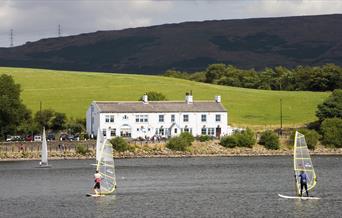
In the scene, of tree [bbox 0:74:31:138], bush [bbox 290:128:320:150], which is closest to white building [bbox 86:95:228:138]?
tree [bbox 0:74:31:138]

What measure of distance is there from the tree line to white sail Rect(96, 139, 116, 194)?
72.6 metres

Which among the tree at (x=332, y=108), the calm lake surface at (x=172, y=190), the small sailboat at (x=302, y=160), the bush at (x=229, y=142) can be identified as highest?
the tree at (x=332, y=108)

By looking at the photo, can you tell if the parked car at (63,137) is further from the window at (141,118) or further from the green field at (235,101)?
the green field at (235,101)

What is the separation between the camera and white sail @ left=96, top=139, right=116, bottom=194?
6944 centimetres

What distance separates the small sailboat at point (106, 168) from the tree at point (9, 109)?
72050 mm

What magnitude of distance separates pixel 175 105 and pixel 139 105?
6248 millimetres

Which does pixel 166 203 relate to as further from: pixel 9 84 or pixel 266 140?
pixel 9 84

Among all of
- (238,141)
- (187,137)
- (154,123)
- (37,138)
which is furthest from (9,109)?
(238,141)

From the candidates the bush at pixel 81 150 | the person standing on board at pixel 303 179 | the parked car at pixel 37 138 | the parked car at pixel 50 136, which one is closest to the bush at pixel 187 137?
the bush at pixel 81 150

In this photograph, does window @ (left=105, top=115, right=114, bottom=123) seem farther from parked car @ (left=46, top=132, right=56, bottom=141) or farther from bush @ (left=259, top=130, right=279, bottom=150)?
bush @ (left=259, top=130, right=279, bottom=150)

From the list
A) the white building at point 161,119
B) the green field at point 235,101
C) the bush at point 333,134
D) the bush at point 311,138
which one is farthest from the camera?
the green field at point 235,101

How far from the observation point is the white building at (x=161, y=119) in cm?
14938

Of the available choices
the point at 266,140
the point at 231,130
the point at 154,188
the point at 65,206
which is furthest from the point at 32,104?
the point at 65,206

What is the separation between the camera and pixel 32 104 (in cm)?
18312
